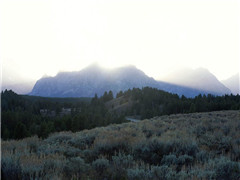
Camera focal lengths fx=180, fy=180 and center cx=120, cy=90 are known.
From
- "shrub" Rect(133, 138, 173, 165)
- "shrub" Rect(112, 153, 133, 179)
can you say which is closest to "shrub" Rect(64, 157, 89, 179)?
"shrub" Rect(112, 153, 133, 179)

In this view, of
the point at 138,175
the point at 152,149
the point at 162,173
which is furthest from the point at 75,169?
the point at 152,149

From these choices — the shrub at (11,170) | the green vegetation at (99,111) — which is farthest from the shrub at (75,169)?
the green vegetation at (99,111)

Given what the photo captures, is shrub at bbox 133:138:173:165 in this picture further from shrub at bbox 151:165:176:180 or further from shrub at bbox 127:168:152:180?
shrub at bbox 127:168:152:180

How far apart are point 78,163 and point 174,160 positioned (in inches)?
127

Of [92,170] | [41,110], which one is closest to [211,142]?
[92,170]

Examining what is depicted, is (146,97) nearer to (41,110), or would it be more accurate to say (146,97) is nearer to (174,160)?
(41,110)

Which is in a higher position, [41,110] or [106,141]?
[106,141]

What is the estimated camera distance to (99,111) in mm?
104312

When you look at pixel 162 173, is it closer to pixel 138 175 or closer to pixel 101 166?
pixel 138 175

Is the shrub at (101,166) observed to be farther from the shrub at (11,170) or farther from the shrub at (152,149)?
the shrub at (11,170)

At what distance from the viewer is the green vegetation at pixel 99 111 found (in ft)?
186

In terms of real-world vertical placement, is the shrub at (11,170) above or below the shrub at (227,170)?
above

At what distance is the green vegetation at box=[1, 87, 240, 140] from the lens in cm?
5675

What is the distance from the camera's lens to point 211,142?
899cm
